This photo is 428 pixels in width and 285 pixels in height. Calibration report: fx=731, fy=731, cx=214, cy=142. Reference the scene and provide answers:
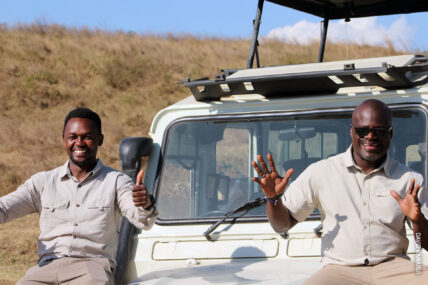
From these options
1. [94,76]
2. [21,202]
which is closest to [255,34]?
[21,202]

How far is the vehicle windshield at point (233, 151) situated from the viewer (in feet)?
13.6

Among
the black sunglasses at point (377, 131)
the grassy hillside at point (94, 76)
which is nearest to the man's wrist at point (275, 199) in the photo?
the black sunglasses at point (377, 131)

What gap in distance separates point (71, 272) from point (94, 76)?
22307mm

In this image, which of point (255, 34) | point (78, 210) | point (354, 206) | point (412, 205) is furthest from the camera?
point (255, 34)

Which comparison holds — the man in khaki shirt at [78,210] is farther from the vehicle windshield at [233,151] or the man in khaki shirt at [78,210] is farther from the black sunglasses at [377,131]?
the black sunglasses at [377,131]

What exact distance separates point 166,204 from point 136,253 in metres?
0.36

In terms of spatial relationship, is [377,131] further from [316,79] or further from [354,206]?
[316,79]

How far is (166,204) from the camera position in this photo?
424 cm

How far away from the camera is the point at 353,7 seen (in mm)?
5465

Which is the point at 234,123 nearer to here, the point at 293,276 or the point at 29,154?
the point at 293,276

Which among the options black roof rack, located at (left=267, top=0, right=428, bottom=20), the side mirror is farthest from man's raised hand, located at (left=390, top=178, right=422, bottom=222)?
black roof rack, located at (left=267, top=0, right=428, bottom=20)

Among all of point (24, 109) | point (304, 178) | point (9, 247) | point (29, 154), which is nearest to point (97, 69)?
point (24, 109)

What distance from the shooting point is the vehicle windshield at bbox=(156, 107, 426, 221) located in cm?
415

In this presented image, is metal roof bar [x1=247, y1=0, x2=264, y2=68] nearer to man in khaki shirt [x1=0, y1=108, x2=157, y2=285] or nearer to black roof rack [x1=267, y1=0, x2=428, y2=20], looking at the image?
black roof rack [x1=267, y1=0, x2=428, y2=20]
